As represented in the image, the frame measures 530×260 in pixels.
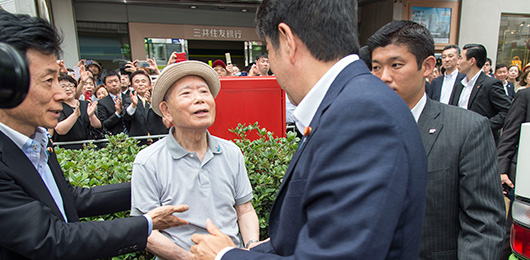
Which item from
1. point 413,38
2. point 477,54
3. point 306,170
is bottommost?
point 306,170

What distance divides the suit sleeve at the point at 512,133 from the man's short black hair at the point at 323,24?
2.66 m

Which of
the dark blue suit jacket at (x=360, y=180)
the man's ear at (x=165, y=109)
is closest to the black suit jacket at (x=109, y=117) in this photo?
the man's ear at (x=165, y=109)

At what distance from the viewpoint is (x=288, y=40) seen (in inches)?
38.7

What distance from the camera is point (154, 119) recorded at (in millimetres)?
4688

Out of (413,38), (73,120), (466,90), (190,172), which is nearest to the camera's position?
(413,38)

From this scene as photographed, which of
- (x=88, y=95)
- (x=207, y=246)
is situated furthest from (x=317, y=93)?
(x=88, y=95)

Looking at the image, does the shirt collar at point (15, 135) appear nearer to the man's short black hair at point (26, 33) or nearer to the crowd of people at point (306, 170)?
the crowd of people at point (306, 170)

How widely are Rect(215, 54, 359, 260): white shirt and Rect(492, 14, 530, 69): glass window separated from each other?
1684cm

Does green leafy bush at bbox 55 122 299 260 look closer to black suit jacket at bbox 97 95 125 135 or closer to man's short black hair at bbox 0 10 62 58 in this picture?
man's short black hair at bbox 0 10 62 58

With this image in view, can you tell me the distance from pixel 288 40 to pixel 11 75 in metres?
0.71

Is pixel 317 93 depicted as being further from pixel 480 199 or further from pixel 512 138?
pixel 512 138

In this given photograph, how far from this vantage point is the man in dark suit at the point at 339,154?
72 cm

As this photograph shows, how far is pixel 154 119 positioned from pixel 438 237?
4136 millimetres

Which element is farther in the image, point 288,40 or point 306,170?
point 288,40
